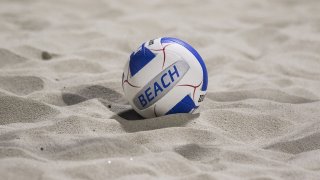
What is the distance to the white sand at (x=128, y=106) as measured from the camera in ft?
7.42

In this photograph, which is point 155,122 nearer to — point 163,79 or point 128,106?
point 163,79

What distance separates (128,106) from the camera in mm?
3080

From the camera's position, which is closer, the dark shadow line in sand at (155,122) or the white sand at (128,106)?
the white sand at (128,106)

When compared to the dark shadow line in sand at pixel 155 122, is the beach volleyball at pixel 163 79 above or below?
above

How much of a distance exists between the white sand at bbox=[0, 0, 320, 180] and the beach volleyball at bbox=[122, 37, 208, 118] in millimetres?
83

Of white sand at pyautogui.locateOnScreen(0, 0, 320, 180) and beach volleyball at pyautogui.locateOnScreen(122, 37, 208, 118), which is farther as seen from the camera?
beach volleyball at pyautogui.locateOnScreen(122, 37, 208, 118)

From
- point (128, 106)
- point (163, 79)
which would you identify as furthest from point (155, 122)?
point (128, 106)

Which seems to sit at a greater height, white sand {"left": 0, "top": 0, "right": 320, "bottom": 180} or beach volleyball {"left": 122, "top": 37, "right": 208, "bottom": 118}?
beach volleyball {"left": 122, "top": 37, "right": 208, "bottom": 118}

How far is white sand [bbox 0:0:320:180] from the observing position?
2.26 m

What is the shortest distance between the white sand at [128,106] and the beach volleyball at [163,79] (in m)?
0.08

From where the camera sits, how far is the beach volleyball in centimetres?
273

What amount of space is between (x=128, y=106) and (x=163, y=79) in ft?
1.44

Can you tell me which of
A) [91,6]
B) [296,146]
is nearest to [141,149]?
[296,146]

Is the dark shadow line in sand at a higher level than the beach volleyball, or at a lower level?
lower
